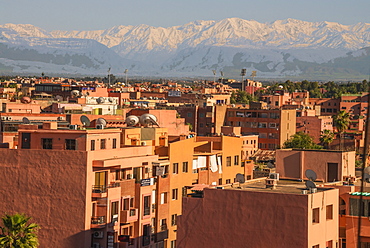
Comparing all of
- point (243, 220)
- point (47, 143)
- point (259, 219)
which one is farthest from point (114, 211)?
point (259, 219)

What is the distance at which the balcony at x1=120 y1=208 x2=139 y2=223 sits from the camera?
25.9m

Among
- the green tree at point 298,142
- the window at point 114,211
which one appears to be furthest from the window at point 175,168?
the green tree at point 298,142

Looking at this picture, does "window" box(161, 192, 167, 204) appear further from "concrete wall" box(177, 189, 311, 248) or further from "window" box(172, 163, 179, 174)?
"concrete wall" box(177, 189, 311, 248)

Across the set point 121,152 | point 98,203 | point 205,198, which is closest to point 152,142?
point 121,152

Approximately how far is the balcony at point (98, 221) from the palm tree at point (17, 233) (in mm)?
1868

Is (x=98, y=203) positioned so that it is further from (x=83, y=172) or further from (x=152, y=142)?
(x=152, y=142)

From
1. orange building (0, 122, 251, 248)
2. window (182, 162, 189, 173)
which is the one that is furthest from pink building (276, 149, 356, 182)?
window (182, 162, 189, 173)

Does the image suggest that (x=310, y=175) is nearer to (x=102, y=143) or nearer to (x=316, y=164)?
(x=316, y=164)

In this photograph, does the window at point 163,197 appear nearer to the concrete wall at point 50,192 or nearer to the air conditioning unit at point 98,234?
the air conditioning unit at point 98,234

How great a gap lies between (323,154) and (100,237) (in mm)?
6210

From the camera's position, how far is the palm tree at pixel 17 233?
2252cm

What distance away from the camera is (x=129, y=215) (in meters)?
26.2

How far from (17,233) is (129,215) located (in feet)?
13.5

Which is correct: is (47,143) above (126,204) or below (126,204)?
above
